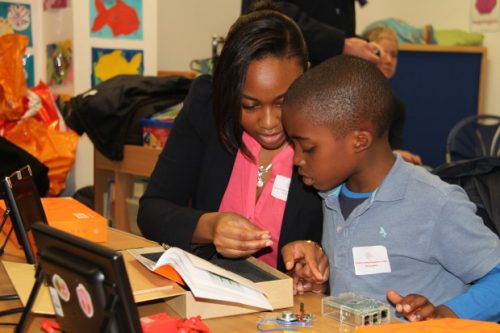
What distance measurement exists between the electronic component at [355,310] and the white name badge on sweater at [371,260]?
213mm

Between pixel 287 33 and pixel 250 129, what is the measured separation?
25 cm

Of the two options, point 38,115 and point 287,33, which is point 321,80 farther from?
point 38,115

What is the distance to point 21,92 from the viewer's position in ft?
11.5

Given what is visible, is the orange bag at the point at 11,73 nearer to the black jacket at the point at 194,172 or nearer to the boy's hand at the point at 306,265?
the black jacket at the point at 194,172

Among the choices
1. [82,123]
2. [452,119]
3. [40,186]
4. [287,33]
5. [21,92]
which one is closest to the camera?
[287,33]

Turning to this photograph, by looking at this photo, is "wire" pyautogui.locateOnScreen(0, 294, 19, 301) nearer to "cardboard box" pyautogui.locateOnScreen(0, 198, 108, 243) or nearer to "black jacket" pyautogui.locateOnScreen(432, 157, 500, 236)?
"cardboard box" pyautogui.locateOnScreen(0, 198, 108, 243)

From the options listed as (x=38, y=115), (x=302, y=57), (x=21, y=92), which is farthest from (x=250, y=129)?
(x=38, y=115)

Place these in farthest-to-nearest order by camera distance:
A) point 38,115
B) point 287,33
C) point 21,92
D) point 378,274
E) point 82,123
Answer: point 38,115 < point 21,92 < point 82,123 < point 287,33 < point 378,274

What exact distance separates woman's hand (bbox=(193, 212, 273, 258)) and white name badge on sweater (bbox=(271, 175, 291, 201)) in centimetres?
26

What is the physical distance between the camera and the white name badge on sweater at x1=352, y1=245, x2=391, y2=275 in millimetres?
1420

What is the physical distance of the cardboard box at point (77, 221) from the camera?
63.1 inches

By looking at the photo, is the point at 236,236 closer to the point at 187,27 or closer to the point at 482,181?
the point at 482,181

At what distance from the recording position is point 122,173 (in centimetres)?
313

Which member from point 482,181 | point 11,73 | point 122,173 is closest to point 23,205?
point 482,181
